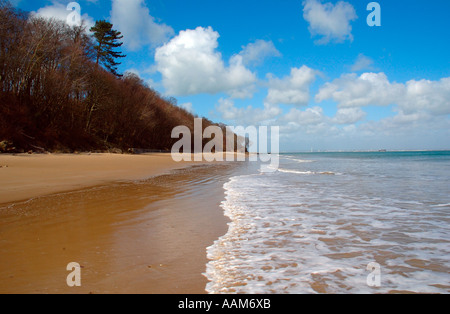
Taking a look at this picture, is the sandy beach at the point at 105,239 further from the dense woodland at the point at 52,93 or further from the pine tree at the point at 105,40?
the pine tree at the point at 105,40

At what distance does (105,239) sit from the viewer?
11.9 feet

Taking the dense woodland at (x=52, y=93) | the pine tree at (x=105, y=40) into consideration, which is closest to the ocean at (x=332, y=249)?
the dense woodland at (x=52, y=93)

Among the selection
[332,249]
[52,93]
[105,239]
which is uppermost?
[52,93]

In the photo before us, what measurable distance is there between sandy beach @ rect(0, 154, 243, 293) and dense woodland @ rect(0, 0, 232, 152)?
1221 cm

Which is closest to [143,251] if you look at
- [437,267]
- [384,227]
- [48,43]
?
[437,267]

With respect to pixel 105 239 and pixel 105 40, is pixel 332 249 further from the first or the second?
pixel 105 40

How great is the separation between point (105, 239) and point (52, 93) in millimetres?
22833

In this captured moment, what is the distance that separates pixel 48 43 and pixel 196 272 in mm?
24688

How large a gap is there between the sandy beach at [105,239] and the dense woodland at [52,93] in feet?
40.1

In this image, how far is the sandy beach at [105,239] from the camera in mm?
2439

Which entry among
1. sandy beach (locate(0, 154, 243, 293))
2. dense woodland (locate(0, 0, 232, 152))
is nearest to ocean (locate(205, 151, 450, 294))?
→ sandy beach (locate(0, 154, 243, 293))

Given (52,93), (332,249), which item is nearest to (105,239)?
(332,249)
